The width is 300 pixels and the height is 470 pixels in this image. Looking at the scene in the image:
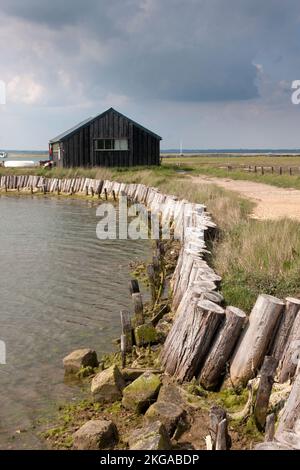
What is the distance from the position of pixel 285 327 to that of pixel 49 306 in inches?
252

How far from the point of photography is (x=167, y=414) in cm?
586

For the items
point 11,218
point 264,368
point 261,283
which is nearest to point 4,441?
point 264,368

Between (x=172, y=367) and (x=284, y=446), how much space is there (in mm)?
2724

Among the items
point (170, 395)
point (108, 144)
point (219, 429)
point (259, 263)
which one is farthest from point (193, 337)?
point (108, 144)

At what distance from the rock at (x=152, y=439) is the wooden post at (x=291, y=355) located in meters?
1.80

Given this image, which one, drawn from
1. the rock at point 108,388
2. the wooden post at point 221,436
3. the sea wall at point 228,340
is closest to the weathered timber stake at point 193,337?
the sea wall at point 228,340

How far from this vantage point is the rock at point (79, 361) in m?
7.91

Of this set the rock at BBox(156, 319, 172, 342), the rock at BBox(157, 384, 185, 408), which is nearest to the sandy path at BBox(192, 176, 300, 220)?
the rock at BBox(156, 319, 172, 342)

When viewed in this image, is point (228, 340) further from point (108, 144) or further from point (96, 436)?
point (108, 144)

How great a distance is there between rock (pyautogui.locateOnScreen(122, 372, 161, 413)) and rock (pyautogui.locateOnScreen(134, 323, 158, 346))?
1.70 m

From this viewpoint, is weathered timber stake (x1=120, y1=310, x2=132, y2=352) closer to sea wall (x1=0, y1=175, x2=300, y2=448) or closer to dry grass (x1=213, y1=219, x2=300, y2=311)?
sea wall (x1=0, y1=175, x2=300, y2=448)

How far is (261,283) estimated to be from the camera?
28.8 ft

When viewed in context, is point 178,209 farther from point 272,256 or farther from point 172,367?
point 172,367

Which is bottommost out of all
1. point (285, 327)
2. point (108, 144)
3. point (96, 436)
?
point (96, 436)
